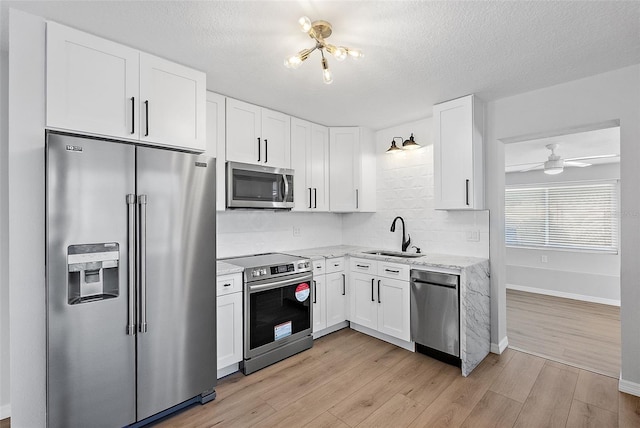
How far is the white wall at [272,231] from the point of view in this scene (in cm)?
325

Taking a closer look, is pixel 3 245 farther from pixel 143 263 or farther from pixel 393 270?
pixel 393 270

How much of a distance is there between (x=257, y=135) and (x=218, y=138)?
0.44m

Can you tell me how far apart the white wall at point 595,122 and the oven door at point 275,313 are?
6.28 ft

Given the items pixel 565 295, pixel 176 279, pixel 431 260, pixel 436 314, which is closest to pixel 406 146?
pixel 431 260

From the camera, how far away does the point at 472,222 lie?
128 inches

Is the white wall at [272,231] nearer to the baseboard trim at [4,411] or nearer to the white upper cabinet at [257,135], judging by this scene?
the white upper cabinet at [257,135]

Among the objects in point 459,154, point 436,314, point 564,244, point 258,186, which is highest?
point 459,154

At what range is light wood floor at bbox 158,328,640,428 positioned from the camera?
207 centimetres

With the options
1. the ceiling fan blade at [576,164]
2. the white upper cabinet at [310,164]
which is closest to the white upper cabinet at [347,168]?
the white upper cabinet at [310,164]

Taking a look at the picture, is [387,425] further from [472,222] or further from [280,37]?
[280,37]

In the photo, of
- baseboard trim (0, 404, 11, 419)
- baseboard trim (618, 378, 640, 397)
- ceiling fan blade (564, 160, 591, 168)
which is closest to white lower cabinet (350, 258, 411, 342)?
baseboard trim (618, 378, 640, 397)

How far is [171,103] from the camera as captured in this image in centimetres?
223

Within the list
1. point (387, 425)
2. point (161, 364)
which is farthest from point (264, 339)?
point (387, 425)

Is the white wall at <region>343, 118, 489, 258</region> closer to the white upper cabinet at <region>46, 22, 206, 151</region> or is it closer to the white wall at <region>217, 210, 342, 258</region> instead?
the white wall at <region>217, 210, 342, 258</region>
